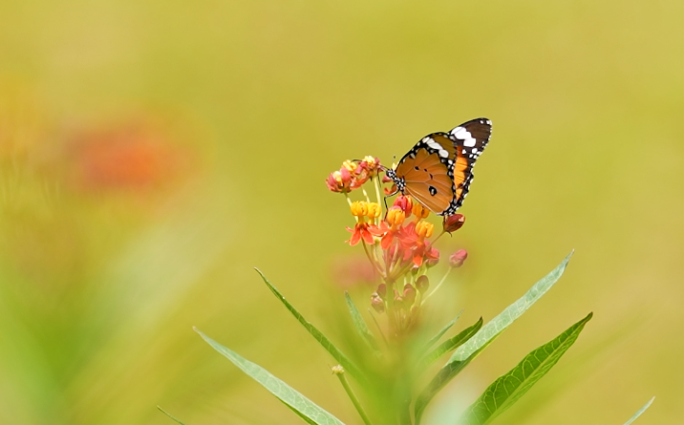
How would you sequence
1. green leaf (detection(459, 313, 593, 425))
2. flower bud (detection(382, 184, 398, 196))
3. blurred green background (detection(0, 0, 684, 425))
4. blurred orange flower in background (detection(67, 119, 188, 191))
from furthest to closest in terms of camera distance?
blurred green background (detection(0, 0, 684, 425)) < blurred orange flower in background (detection(67, 119, 188, 191)) < flower bud (detection(382, 184, 398, 196)) < green leaf (detection(459, 313, 593, 425))

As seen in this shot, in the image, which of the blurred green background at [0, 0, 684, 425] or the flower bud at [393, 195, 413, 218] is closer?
the flower bud at [393, 195, 413, 218]

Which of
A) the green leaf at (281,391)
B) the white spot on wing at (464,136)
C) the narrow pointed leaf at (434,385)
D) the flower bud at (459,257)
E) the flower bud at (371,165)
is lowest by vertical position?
the green leaf at (281,391)

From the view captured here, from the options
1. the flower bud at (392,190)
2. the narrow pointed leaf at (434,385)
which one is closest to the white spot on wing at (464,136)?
the flower bud at (392,190)

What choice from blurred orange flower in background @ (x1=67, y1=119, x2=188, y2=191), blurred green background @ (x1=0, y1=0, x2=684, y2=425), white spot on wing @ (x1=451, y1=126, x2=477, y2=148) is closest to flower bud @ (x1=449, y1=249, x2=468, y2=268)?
white spot on wing @ (x1=451, y1=126, x2=477, y2=148)

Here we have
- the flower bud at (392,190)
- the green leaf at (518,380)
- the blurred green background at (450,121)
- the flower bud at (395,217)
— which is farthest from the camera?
the blurred green background at (450,121)

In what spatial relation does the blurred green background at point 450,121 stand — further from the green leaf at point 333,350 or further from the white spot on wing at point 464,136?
the green leaf at point 333,350

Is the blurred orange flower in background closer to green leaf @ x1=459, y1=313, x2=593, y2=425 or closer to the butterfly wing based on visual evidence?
the butterfly wing

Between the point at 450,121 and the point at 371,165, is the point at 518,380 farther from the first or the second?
the point at 450,121

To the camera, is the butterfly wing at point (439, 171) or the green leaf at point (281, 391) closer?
the green leaf at point (281, 391)
